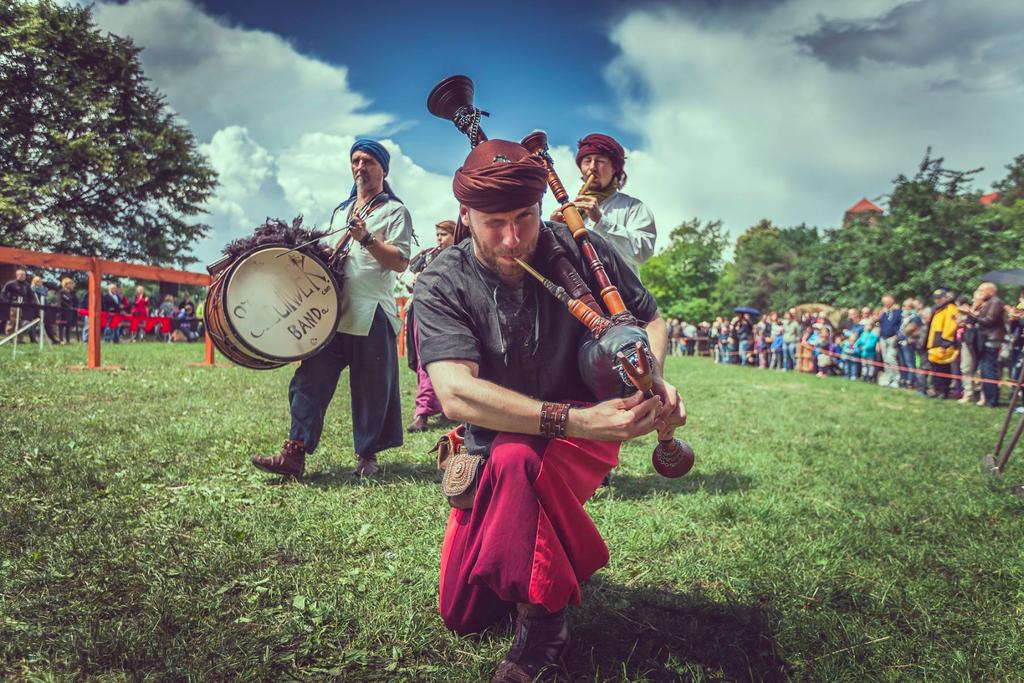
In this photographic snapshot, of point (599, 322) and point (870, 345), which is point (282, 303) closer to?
point (599, 322)

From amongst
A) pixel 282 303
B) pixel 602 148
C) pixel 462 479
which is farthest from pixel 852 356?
pixel 462 479

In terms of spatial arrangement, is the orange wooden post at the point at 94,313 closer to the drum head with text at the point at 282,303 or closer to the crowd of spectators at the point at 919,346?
the drum head with text at the point at 282,303

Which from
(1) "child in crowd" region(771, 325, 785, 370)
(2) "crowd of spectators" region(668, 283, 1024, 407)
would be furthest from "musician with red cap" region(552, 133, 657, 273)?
(1) "child in crowd" region(771, 325, 785, 370)

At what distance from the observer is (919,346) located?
509 inches

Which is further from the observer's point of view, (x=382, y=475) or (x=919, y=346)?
(x=919, y=346)

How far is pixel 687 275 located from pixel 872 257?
22.9 meters

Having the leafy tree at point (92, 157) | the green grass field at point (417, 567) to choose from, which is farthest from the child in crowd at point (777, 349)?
the leafy tree at point (92, 157)

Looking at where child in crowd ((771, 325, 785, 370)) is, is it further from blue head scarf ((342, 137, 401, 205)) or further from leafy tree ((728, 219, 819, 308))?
leafy tree ((728, 219, 819, 308))

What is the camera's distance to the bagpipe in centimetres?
176

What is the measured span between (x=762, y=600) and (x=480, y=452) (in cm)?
152

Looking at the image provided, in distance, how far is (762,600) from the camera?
2721 mm

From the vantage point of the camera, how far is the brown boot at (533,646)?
80.7 inches

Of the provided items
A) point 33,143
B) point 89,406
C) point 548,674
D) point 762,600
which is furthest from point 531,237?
point 33,143

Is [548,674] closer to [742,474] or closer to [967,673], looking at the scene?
[967,673]
